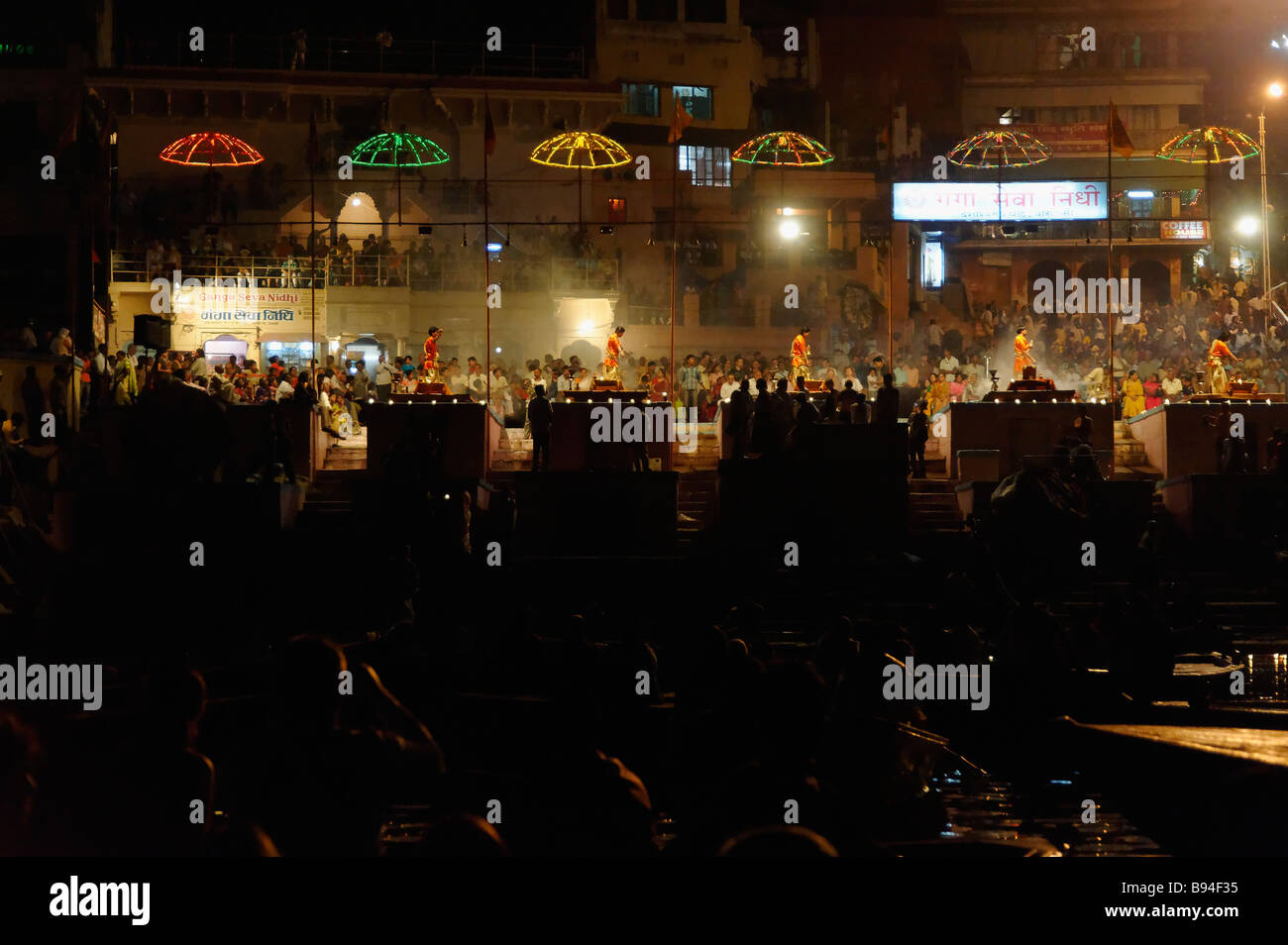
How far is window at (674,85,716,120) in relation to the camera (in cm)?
4591

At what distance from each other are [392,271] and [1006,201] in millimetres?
22411

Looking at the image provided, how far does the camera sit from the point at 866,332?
1642 inches

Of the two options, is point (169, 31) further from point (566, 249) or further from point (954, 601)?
point (954, 601)

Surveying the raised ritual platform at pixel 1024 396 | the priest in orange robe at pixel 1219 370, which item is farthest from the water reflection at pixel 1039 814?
the priest in orange robe at pixel 1219 370

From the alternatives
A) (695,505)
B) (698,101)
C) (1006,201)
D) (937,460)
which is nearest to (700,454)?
(695,505)

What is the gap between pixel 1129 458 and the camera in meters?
25.0

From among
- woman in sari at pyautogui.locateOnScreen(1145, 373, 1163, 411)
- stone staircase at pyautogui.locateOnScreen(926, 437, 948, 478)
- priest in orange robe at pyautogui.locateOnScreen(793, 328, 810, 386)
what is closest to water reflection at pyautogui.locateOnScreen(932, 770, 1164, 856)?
stone staircase at pyautogui.locateOnScreen(926, 437, 948, 478)

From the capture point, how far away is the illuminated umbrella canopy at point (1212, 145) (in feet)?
93.8

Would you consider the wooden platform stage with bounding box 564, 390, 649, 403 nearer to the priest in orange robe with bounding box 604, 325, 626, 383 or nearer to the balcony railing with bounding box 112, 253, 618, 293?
the priest in orange robe with bounding box 604, 325, 626, 383

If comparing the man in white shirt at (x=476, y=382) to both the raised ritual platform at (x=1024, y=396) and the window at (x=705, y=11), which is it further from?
the window at (x=705, y=11)

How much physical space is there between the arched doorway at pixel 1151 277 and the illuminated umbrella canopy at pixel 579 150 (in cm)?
2488
